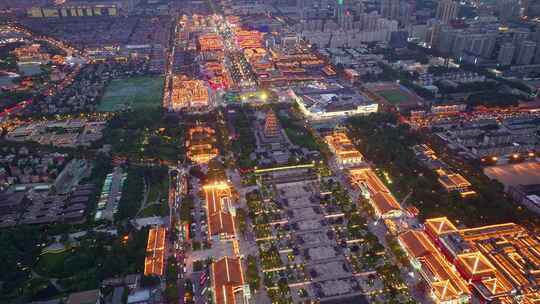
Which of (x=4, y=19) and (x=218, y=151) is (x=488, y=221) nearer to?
(x=218, y=151)

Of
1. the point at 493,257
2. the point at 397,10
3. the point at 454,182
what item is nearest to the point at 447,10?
the point at 397,10

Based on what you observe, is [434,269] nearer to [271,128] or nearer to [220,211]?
[220,211]

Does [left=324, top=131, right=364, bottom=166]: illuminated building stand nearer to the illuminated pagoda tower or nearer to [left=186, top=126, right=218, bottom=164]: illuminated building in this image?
the illuminated pagoda tower

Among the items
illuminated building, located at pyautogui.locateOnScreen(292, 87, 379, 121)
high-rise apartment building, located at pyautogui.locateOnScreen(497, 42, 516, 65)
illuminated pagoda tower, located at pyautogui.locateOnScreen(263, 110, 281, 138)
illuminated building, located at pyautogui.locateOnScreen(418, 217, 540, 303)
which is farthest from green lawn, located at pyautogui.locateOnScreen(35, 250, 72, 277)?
high-rise apartment building, located at pyautogui.locateOnScreen(497, 42, 516, 65)

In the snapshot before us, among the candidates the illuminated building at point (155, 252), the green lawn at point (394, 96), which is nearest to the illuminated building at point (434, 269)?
the illuminated building at point (155, 252)

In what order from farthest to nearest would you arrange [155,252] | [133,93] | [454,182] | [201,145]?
[133,93] → [201,145] → [454,182] → [155,252]

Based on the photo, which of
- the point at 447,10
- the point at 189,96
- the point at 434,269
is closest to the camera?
the point at 434,269

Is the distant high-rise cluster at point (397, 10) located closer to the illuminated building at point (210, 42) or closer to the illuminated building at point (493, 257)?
the illuminated building at point (210, 42)

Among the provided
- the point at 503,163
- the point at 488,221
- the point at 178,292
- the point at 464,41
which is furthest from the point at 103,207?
the point at 464,41
